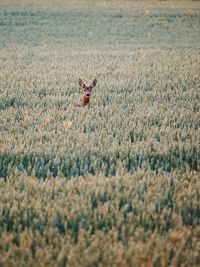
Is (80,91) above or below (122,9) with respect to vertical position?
below

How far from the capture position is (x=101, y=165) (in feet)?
16.1

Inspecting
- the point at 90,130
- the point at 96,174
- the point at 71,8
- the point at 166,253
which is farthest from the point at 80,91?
the point at 71,8

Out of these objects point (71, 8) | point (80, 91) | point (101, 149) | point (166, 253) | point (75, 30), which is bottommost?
point (166, 253)

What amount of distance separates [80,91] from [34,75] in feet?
7.05

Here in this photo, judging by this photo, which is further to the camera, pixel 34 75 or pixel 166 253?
pixel 34 75

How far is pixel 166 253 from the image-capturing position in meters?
3.17

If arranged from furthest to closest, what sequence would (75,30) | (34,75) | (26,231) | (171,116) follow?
(75,30), (34,75), (171,116), (26,231)

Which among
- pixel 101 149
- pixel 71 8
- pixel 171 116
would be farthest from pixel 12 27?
pixel 101 149

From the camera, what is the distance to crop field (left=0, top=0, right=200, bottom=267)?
3.23 meters

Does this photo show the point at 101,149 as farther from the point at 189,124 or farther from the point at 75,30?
the point at 75,30

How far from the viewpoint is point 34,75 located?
1068 centimetres

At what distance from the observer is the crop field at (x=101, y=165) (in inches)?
127

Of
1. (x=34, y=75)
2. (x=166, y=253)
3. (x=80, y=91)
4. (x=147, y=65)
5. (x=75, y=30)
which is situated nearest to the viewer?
(x=166, y=253)

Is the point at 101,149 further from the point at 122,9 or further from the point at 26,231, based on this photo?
the point at 122,9
